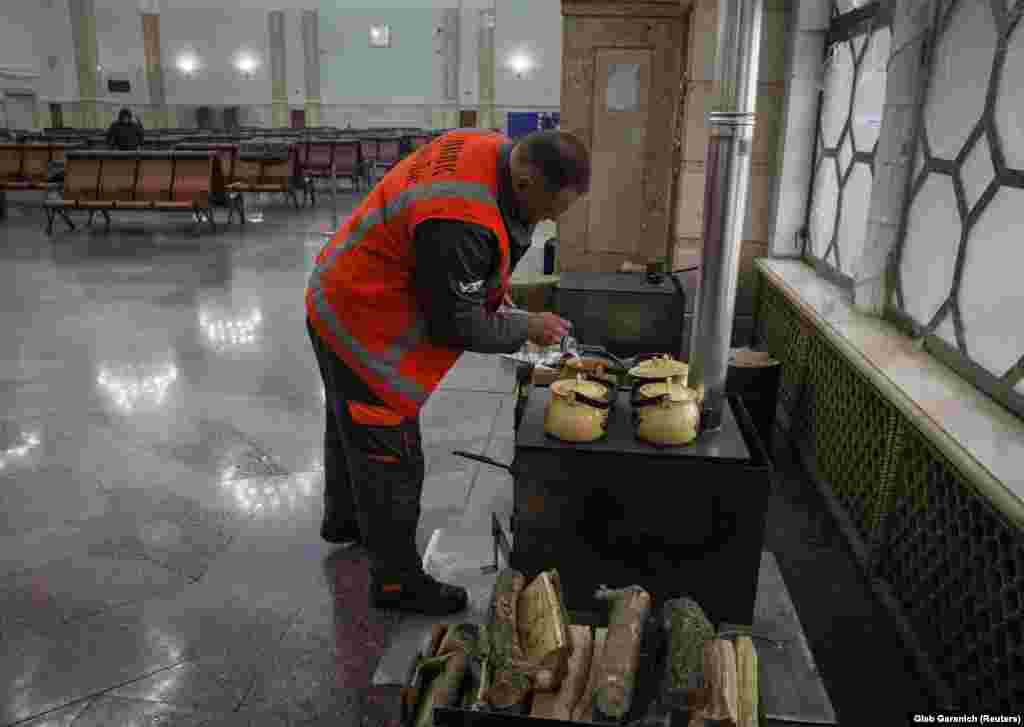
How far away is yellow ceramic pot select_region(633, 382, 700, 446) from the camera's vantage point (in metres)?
2.01

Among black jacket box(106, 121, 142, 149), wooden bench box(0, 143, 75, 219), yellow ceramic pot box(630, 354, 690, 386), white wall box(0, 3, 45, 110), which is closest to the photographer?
yellow ceramic pot box(630, 354, 690, 386)

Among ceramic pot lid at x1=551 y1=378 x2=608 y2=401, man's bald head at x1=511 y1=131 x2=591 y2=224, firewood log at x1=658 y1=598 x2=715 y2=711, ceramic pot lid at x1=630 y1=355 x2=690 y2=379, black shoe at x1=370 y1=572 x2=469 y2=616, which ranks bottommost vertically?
black shoe at x1=370 y1=572 x2=469 y2=616

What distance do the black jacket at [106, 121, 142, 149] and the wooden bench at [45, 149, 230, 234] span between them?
197cm

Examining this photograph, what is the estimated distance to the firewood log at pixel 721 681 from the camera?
4.44 ft

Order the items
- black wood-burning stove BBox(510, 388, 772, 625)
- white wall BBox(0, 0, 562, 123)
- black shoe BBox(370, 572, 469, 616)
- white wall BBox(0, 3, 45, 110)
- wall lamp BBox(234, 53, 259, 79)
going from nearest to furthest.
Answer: black wood-burning stove BBox(510, 388, 772, 625) < black shoe BBox(370, 572, 469, 616) < white wall BBox(0, 3, 45, 110) < white wall BBox(0, 0, 562, 123) < wall lamp BBox(234, 53, 259, 79)

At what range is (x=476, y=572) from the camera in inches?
106

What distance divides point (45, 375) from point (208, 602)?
3.04 m

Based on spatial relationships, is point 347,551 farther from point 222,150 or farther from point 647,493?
point 222,150

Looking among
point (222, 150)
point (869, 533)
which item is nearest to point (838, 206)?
point (869, 533)

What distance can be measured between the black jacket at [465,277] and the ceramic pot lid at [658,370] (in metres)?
0.39

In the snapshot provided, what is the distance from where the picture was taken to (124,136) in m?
12.7

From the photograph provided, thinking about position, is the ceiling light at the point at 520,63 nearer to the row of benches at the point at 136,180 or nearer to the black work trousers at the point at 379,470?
the row of benches at the point at 136,180

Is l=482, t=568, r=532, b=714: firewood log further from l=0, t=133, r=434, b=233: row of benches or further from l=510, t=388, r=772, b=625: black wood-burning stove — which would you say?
l=0, t=133, r=434, b=233: row of benches

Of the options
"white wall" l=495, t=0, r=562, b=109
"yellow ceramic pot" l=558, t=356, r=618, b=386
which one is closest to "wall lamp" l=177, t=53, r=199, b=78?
"white wall" l=495, t=0, r=562, b=109
